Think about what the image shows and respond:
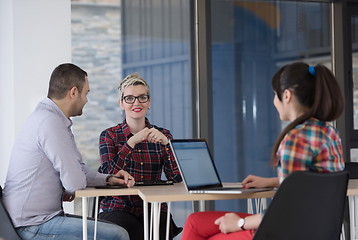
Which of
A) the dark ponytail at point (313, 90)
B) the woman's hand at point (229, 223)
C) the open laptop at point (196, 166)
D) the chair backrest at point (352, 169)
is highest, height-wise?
the dark ponytail at point (313, 90)

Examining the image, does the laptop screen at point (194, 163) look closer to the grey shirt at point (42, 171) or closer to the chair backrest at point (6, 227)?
the grey shirt at point (42, 171)

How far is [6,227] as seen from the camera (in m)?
3.10

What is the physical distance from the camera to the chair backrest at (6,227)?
10.1ft

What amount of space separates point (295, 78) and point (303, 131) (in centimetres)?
21

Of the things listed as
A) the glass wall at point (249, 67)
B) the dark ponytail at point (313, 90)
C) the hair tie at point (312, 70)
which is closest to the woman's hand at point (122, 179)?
the dark ponytail at point (313, 90)

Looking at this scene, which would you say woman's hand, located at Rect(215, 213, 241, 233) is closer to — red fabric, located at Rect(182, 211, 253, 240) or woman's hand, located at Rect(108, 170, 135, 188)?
red fabric, located at Rect(182, 211, 253, 240)

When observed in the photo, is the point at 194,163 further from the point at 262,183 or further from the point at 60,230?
the point at 60,230

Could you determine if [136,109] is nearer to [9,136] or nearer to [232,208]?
[9,136]

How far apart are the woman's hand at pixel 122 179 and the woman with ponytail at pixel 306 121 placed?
838mm

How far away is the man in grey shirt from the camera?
10.1ft

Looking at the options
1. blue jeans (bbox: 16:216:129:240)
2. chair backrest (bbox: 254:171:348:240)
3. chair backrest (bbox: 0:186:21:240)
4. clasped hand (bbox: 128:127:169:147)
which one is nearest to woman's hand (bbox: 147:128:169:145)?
clasped hand (bbox: 128:127:169:147)

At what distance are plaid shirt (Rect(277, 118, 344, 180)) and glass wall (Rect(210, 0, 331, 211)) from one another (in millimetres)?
3280

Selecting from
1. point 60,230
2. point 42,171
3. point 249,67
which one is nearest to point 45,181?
point 42,171

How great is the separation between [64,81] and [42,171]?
0.49 meters
